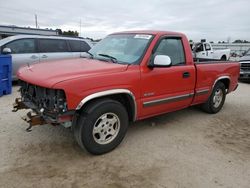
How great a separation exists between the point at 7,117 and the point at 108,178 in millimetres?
3069

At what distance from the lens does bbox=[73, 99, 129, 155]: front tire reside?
10.9 feet

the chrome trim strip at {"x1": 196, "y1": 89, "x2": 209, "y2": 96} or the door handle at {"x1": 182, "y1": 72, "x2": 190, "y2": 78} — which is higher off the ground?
the door handle at {"x1": 182, "y1": 72, "x2": 190, "y2": 78}

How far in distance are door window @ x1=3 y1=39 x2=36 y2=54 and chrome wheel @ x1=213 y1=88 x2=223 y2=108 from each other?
6.10 meters

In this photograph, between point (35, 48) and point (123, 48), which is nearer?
point (123, 48)

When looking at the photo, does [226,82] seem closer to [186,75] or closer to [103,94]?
[186,75]

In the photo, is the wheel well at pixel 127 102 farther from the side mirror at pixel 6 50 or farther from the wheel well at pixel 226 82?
the side mirror at pixel 6 50

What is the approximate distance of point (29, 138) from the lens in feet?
13.5

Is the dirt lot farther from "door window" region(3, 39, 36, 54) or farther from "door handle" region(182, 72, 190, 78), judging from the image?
"door window" region(3, 39, 36, 54)

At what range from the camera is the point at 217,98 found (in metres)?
5.91

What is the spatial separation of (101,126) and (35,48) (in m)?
5.93

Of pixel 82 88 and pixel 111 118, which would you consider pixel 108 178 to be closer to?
pixel 111 118

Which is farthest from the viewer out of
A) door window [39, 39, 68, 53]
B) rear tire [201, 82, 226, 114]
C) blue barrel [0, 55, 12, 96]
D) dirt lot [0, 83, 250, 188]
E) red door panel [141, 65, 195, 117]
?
door window [39, 39, 68, 53]

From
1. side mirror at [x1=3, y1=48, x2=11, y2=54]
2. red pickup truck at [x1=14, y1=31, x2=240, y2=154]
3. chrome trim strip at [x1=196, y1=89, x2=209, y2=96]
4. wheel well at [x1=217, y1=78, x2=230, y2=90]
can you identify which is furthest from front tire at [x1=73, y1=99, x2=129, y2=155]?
side mirror at [x1=3, y1=48, x2=11, y2=54]

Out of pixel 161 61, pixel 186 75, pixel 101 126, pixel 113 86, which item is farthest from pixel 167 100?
pixel 101 126
